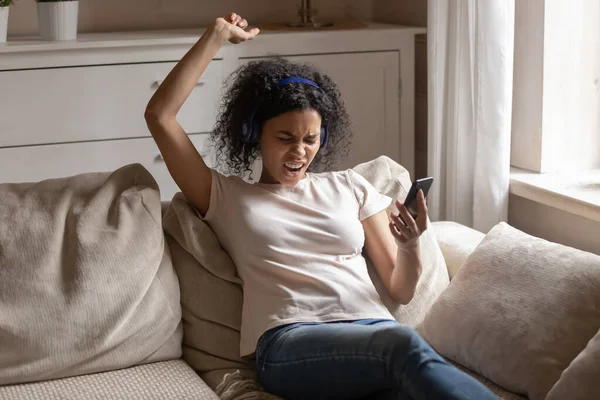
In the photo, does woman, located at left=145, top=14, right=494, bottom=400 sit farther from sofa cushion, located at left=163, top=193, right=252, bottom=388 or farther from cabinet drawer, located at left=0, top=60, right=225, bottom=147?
cabinet drawer, located at left=0, top=60, right=225, bottom=147

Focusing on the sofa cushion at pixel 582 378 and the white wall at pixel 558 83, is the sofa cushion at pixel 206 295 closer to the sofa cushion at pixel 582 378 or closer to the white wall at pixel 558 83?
the sofa cushion at pixel 582 378

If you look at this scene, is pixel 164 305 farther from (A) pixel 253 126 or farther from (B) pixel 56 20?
(B) pixel 56 20

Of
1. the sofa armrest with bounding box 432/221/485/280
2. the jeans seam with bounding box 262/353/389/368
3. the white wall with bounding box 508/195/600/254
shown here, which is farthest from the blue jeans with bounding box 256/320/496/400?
the white wall with bounding box 508/195/600/254

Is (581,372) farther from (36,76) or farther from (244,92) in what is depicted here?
(36,76)

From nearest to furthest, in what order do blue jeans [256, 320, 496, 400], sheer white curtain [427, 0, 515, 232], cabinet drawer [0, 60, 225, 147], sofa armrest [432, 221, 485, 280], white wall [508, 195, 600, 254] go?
blue jeans [256, 320, 496, 400] < sofa armrest [432, 221, 485, 280] < white wall [508, 195, 600, 254] < sheer white curtain [427, 0, 515, 232] < cabinet drawer [0, 60, 225, 147]

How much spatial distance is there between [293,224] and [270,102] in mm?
265

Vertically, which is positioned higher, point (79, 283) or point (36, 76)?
point (36, 76)

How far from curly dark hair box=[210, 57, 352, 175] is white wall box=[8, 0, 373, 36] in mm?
1608

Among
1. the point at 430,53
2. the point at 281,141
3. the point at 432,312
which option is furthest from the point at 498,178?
the point at 281,141

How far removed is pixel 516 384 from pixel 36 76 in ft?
6.10

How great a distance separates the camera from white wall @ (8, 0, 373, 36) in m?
3.46

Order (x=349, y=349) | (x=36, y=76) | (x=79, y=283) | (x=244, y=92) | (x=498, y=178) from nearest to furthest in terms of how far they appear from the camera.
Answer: (x=349, y=349) < (x=79, y=283) < (x=244, y=92) < (x=498, y=178) < (x=36, y=76)

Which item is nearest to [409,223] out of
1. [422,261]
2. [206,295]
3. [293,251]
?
[293,251]

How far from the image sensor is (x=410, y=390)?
1605mm
